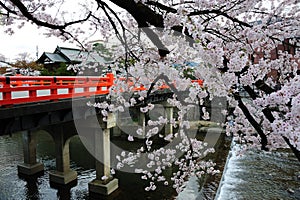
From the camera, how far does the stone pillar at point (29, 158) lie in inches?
498

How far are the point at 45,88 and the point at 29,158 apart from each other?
6.87m

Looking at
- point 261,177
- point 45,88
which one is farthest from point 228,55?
point 261,177

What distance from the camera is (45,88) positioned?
752 centimetres

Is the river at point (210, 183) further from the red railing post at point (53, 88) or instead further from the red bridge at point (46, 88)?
the red railing post at point (53, 88)

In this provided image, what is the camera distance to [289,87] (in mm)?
2270

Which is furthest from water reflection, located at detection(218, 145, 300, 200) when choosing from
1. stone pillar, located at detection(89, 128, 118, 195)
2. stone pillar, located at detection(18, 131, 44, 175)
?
stone pillar, located at detection(18, 131, 44, 175)

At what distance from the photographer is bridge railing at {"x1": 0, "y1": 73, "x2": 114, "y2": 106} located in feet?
21.1

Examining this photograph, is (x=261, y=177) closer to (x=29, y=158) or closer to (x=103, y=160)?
(x=103, y=160)

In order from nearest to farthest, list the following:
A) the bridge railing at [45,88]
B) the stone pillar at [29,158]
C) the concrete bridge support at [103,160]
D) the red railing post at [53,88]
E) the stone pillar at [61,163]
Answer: the bridge railing at [45,88], the red railing post at [53,88], the concrete bridge support at [103,160], the stone pillar at [61,163], the stone pillar at [29,158]

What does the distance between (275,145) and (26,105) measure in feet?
20.0

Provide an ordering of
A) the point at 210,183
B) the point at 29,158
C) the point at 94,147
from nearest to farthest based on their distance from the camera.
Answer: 1. the point at 210,183
2. the point at 94,147
3. the point at 29,158

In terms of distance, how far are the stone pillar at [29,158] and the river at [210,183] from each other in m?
0.37

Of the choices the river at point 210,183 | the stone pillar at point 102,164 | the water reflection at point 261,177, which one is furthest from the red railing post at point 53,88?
the water reflection at point 261,177

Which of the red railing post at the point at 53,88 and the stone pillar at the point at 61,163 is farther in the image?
the stone pillar at the point at 61,163
